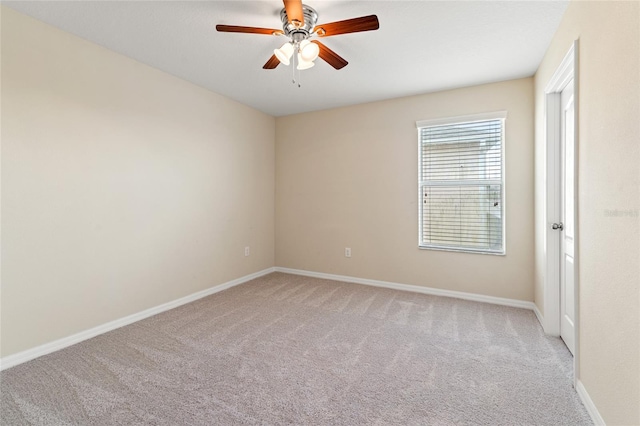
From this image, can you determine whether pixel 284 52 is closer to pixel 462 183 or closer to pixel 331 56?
pixel 331 56

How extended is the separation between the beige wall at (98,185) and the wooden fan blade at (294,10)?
188 cm

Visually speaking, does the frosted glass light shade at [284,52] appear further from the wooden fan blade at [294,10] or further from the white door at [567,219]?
the white door at [567,219]

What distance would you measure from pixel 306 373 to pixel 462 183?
276cm

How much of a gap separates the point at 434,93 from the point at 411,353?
295 centimetres

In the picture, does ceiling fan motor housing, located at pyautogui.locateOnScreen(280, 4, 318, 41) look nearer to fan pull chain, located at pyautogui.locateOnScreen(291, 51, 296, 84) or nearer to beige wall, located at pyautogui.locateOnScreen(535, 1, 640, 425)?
fan pull chain, located at pyautogui.locateOnScreen(291, 51, 296, 84)

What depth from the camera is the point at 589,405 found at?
158cm

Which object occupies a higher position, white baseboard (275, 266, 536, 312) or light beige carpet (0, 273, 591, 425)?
white baseboard (275, 266, 536, 312)

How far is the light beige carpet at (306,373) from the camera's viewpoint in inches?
62.3

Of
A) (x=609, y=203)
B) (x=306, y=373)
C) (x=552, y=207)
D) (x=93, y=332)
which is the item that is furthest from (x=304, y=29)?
(x=93, y=332)

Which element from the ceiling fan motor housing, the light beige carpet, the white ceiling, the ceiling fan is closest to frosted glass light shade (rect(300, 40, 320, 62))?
the ceiling fan

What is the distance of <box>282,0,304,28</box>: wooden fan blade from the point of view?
5.49 feet

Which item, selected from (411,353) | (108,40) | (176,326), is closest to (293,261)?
(176,326)

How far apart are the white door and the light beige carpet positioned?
9.1 inches

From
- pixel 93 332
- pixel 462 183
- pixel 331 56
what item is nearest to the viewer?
pixel 331 56
